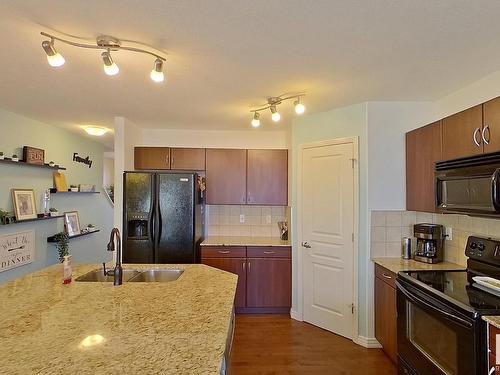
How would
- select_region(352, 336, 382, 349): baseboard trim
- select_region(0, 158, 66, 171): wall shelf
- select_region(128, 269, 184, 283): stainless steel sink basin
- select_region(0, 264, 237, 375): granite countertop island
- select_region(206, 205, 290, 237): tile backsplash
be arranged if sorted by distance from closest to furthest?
select_region(0, 264, 237, 375): granite countertop island, select_region(128, 269, 184, 283): stainless steel sink basin, select_region(352, 336, 382, 349): baseboard trim, select_region(0, 158, 66, 171): wall shelf, select_region(206, 205, 290, 237): tile backsplash

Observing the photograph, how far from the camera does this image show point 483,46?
197 centimetres

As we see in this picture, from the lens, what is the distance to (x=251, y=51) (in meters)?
2.05

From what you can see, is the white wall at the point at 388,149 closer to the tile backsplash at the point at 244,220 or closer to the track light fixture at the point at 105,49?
the tile backsplash at the point at 244,220

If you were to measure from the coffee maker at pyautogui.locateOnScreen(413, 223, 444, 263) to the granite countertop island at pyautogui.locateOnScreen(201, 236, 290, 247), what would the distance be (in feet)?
4.87

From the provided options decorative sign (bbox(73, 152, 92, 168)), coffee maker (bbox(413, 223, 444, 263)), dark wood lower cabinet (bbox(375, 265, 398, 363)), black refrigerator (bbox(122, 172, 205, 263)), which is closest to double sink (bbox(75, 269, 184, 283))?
black refrigerator (bbox(122, 172, 205, 263))

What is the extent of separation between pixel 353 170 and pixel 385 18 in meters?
1.77

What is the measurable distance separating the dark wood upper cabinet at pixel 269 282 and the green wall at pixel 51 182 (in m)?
2.55

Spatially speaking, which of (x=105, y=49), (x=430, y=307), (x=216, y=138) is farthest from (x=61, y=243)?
(x=430, y=307)

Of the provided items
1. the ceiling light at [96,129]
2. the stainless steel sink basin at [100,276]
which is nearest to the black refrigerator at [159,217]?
the ceiling light at [96,129]

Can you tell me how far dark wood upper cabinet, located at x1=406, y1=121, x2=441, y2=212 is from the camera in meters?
2.67

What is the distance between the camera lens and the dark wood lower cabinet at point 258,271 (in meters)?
3.95

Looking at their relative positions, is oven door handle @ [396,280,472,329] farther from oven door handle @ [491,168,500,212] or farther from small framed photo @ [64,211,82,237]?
small framed photo @ [64,211,82,237]

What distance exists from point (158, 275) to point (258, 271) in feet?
5.62

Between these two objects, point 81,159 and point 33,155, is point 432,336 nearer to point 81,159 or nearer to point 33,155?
point 33,155
